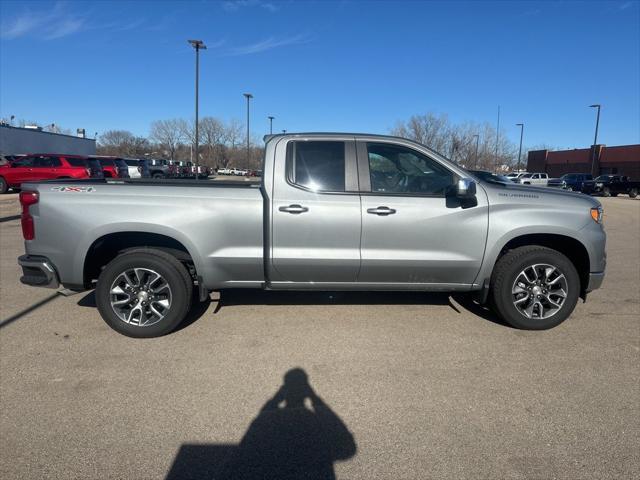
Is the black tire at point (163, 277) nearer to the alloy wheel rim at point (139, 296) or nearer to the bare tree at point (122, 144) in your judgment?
the alloy wheel rim at point (139, 296)

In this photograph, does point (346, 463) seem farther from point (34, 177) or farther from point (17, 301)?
point (34, 177)

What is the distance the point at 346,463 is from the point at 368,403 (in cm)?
66

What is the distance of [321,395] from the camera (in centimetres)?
A: 329

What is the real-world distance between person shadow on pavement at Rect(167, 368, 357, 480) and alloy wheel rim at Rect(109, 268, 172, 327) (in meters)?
1.67

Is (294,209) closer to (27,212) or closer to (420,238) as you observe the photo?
(420,238)

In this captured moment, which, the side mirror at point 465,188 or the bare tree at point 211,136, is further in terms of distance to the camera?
the bare tree at point 211,136

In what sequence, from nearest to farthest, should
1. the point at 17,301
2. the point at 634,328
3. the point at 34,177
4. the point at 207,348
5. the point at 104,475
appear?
the point at 104,475 → the point at 207,348 → the point at 634,328 → the point at 17,301 → the point at 34,177

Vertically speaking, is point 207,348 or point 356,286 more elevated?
point 356,286

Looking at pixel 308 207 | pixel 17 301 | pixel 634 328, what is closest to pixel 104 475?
pixel 308 207

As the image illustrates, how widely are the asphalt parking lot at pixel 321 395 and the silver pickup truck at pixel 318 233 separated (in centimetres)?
46

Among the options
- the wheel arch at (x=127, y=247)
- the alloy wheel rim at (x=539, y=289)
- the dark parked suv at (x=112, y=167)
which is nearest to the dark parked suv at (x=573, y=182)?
the dark parked suv at (x=112, y=167)

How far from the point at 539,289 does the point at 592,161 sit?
62.2 m

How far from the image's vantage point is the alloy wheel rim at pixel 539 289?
4465mm

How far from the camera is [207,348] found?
160 inches
